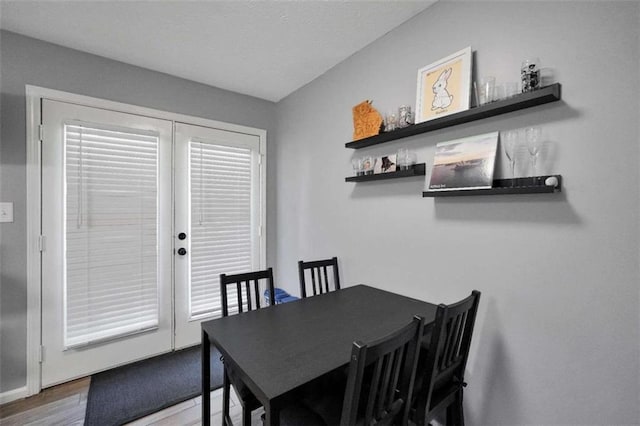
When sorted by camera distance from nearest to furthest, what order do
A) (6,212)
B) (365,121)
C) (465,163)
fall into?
1. (465,163)
2. (6,212)
3. (365,121)

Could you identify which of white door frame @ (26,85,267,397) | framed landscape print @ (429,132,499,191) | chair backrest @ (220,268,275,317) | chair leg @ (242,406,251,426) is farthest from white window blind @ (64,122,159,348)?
framed landscape print @ (429,132,499,191)

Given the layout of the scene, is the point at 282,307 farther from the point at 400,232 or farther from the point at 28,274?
the point at 28,274

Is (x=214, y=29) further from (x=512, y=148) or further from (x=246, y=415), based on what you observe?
(x=246, y=415)

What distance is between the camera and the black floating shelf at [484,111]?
1.23 metres

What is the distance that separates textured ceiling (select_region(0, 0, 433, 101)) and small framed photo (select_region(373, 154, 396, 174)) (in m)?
0.92

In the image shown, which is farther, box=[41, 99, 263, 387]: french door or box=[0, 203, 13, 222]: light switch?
box=[41, 99, 263, 387]: french door

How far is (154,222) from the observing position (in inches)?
101

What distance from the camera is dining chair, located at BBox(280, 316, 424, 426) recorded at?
850 mm

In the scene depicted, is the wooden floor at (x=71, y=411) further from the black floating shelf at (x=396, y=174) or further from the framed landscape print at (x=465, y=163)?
the framed landscape print at (x=465, y=163)

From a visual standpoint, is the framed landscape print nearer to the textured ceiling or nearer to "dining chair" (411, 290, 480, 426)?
"dining chair" (411, 290, 480, 426)

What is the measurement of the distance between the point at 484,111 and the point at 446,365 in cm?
124

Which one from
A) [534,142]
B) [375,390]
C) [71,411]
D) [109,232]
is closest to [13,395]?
[71,411]

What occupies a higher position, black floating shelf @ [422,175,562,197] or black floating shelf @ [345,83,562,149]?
black floating shelf @ [345,83,562,149]

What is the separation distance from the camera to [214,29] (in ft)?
6.56
